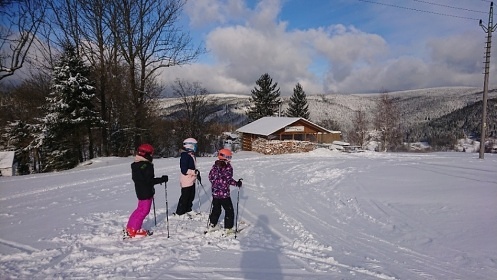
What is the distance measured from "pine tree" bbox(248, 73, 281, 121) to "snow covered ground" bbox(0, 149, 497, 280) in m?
42.8

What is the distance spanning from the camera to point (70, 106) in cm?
2402

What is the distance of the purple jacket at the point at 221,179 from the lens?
5.93m

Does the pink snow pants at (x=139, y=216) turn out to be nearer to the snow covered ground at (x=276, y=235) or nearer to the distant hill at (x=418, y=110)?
the snow covered ground at (x=276, y=235)

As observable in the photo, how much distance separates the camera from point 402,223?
7.17 meters

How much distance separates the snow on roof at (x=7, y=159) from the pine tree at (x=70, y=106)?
13451 mm

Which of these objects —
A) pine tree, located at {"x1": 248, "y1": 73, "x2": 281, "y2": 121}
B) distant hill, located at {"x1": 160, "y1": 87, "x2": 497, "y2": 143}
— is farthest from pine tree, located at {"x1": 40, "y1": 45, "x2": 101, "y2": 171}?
pine tree, located at {"x1": 248, "y1": 73, "x2": 281, "y2": 121}

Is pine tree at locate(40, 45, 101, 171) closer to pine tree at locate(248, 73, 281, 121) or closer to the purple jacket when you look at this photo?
the purple jacket

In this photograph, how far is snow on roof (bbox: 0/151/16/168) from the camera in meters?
34.1

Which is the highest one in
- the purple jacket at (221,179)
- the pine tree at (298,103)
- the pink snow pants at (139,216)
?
the pine tree at (298,103)

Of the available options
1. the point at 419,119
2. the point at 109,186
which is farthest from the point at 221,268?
the point at 419,119

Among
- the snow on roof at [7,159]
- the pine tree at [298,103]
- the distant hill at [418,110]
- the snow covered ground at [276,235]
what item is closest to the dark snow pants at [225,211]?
the snow covered ground at [276,235]

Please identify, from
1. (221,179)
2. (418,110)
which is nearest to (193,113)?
(221,179)

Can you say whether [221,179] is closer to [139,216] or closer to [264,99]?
[139,216]

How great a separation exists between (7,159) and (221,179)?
39.2 metres
